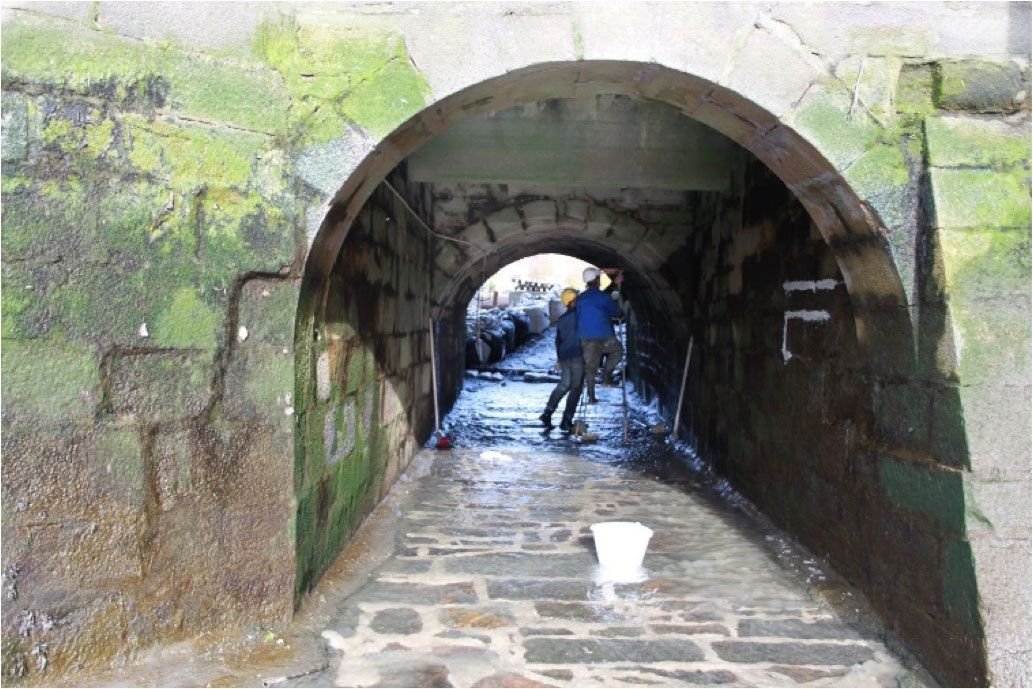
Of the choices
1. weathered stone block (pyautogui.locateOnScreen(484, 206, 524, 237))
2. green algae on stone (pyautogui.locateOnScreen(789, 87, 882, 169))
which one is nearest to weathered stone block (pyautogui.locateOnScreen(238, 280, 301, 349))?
green algae on stone (pyautogui.locateOnScreen(789, 87, 882, 169))

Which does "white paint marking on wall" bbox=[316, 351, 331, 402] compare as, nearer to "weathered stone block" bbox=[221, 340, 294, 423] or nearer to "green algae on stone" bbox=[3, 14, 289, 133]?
"weathered stone block" bbox=[221, 340, 294, 423]

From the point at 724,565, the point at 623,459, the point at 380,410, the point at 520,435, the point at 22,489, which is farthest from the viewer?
the point at 520,435

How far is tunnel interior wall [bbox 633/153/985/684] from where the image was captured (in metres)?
2.17

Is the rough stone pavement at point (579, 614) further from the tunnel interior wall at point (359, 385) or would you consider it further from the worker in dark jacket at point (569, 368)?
the worker in dark jacket at point (569, 368)

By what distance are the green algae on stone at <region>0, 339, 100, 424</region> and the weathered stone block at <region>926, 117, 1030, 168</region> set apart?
8.68 feet

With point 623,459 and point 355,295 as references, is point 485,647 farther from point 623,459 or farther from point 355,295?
point 623,459

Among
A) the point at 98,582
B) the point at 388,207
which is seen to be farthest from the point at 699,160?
the point at 98,582

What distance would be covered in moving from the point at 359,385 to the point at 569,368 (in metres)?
3.84

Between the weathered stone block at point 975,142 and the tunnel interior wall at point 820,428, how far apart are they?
2.30 ft

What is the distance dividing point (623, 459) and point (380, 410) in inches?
88.5

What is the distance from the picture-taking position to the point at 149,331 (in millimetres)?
2100

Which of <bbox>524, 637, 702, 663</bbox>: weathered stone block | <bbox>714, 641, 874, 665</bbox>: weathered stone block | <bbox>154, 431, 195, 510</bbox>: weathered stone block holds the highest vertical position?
<bbox>154, 431, 195, 510</bbox>: weathered stone block

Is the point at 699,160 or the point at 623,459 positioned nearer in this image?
the point at 699,160

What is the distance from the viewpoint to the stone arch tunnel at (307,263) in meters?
2.00
